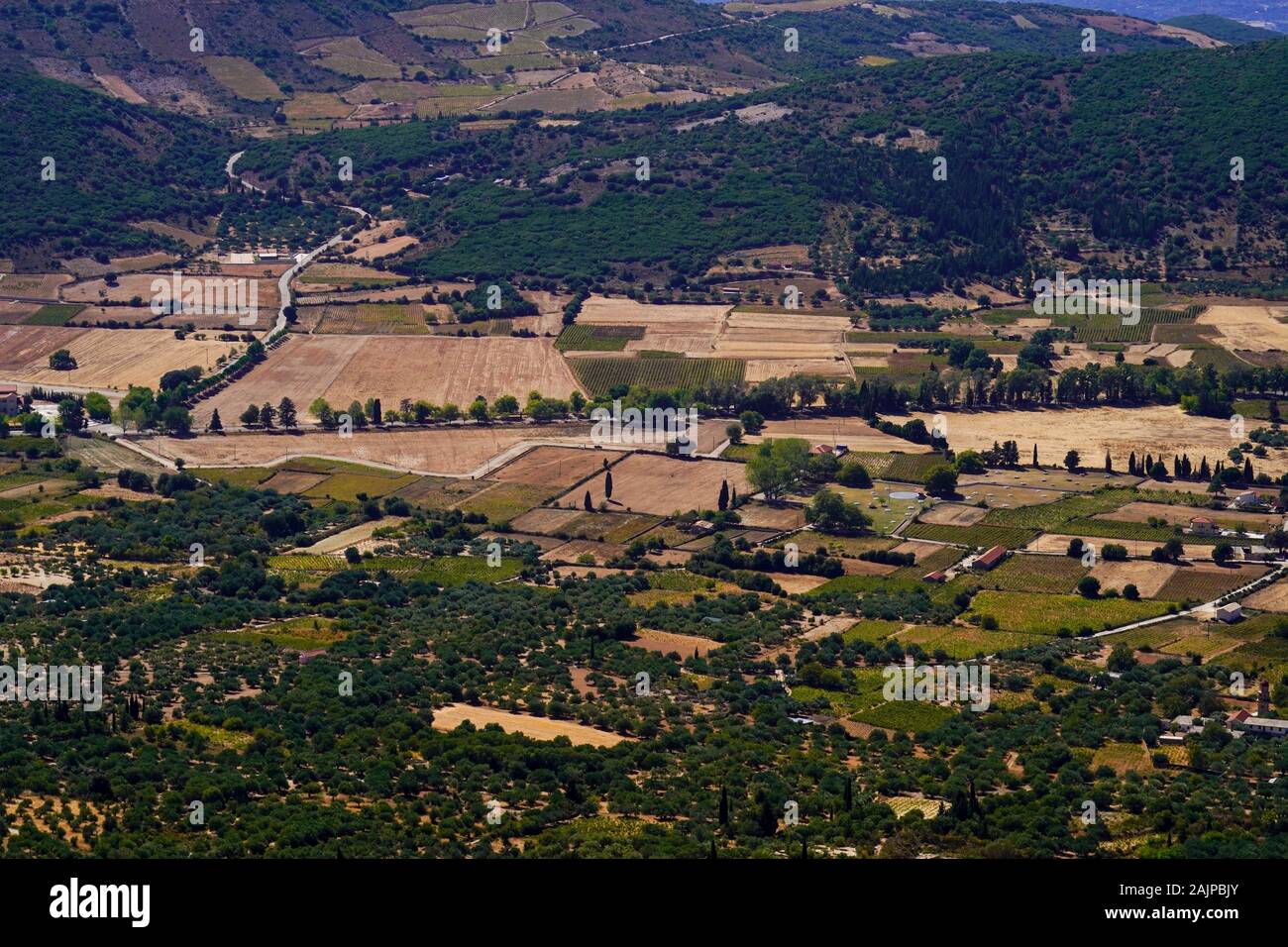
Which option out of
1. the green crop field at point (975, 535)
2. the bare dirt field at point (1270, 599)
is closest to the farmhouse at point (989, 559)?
the green crop field at point (975, 535)

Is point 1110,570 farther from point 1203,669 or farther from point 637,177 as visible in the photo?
point 637,177

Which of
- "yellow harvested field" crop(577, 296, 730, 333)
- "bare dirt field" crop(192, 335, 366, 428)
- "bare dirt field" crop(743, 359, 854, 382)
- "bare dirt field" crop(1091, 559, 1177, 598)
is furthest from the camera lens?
"yellow harvested field" crop(577, 296, 730, 333)

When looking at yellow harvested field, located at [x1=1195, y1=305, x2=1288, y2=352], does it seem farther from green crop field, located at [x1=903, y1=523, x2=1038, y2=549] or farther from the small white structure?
the small white structure

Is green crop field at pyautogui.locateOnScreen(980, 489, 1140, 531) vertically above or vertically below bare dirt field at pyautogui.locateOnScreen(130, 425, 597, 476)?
below

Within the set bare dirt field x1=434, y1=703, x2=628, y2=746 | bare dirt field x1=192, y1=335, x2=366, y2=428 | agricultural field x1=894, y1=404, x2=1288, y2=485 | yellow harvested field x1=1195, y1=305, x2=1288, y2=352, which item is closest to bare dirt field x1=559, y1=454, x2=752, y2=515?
agricultural field x1=894, y1=404, x2=1288, y2=485

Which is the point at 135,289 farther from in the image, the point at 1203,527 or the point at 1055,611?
the point at 1055,611

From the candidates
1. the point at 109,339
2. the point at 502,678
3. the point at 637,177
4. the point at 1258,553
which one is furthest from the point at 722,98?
the point at 502,678
